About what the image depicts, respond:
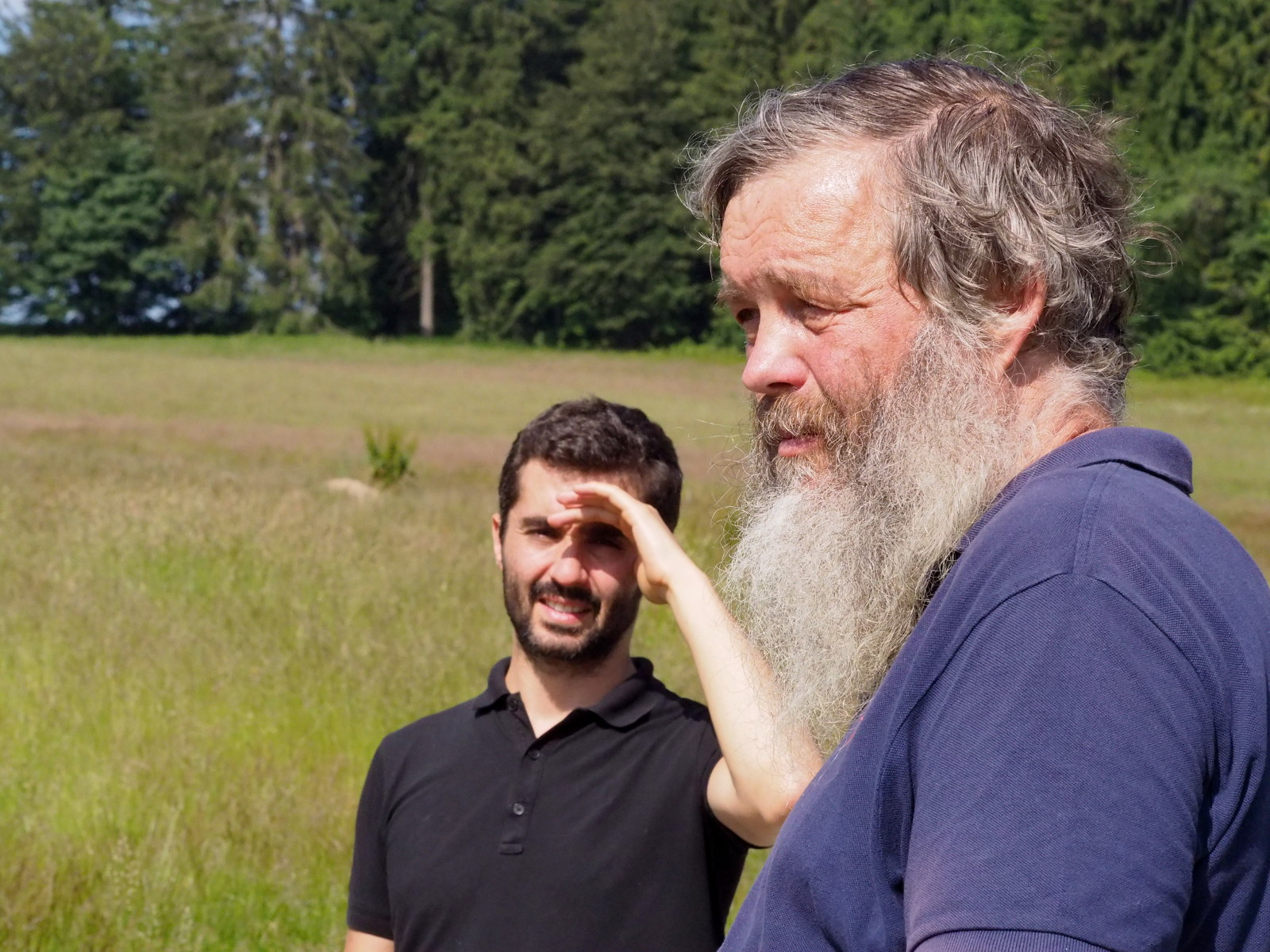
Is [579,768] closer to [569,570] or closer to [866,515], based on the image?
[569,570]

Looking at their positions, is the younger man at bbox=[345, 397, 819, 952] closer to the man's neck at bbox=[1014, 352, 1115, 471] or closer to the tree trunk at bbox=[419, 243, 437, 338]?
the man's neck at bbox=[1014, 352, 1115, 471]

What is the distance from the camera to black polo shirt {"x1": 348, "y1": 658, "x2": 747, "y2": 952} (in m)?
2.34

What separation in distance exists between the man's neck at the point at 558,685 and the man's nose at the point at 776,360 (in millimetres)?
1176

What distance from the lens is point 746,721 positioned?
1998 millimetres

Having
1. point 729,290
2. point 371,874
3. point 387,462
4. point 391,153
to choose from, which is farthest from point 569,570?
point 391,153

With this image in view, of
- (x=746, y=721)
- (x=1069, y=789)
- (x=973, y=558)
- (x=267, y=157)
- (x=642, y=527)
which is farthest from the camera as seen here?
(x=267, y=157)

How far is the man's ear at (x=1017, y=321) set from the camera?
147 centimetres

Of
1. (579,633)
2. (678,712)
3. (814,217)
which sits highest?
(814,217)

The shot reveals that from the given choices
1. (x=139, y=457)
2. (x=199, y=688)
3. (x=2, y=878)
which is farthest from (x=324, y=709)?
(x=139, y=457)

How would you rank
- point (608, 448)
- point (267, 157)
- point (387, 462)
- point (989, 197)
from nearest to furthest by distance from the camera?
point (989, 197)
point (608, 448)
point (387, 462)
point (267, 157)

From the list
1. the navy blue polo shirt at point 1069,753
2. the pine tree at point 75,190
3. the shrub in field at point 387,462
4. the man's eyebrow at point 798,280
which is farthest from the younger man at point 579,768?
the pine tree at point 75,190

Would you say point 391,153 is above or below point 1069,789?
below

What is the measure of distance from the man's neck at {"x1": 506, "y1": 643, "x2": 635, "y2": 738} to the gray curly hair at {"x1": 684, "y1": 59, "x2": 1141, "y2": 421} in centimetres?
129

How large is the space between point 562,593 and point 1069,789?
167cm
